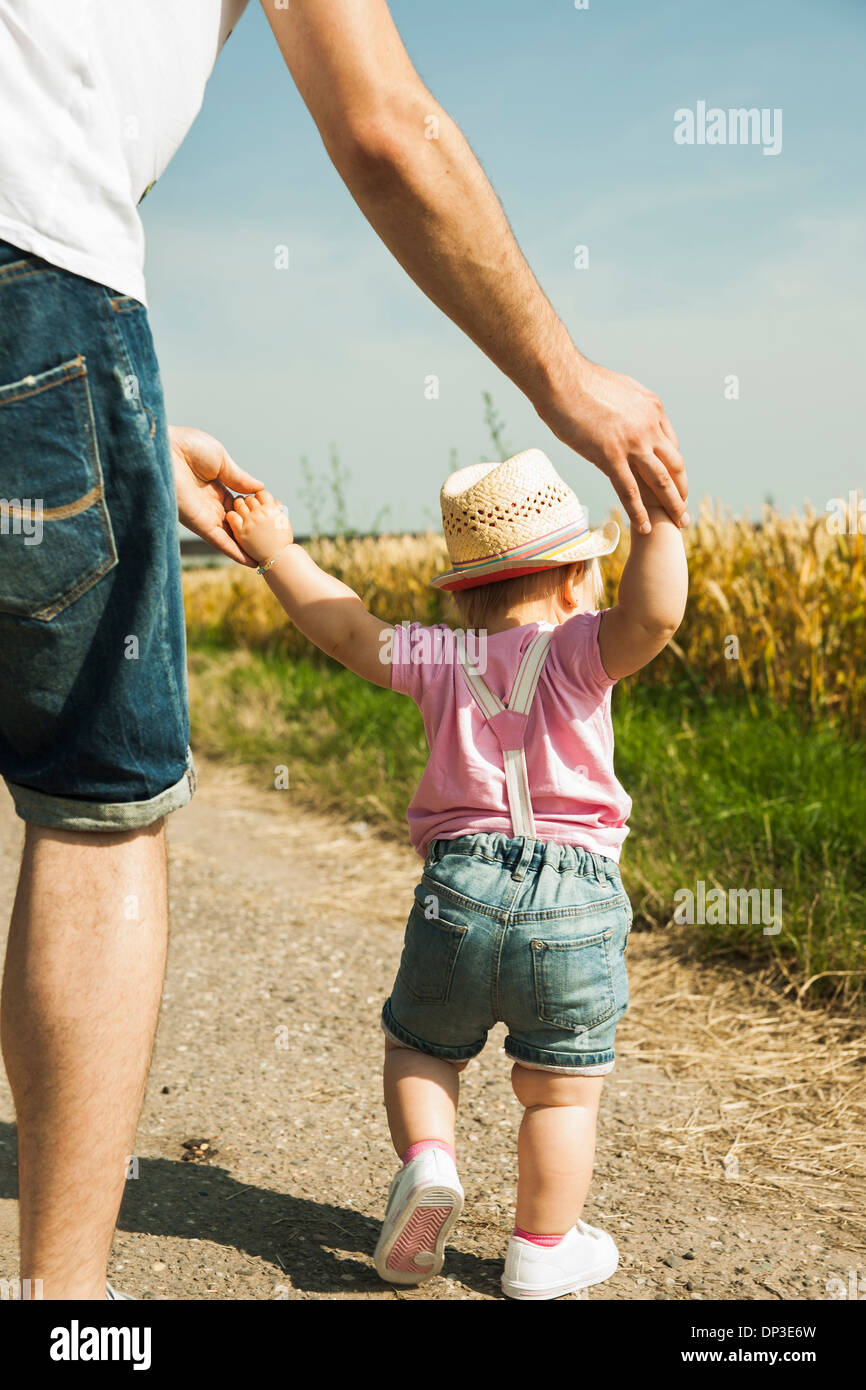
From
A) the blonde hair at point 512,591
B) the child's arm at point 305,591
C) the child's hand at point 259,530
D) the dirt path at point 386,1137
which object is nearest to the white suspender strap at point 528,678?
the blonde hair at point 512,591

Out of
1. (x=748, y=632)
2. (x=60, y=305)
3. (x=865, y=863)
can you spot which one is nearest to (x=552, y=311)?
(x=60, y=305)

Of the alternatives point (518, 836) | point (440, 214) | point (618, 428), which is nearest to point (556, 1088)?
point (518, 836)

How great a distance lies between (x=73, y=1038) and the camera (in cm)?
147

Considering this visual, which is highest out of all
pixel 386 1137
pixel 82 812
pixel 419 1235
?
pixel 82 812

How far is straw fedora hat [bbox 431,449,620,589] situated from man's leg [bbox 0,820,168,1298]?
0.91m

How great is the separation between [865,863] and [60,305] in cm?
300

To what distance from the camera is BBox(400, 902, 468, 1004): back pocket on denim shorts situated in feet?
6.64

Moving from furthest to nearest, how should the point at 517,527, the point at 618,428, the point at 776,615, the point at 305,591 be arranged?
the point at 776,615 < the point at 305,591 < the point at 517,527 < the point at 618,428

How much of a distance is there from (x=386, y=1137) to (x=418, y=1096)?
0.68 metres

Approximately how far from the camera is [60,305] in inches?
54.1

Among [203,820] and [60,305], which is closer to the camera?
[60,305]

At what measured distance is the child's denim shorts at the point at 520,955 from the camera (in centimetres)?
199

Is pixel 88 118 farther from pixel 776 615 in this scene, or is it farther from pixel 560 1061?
pixel 776 615
